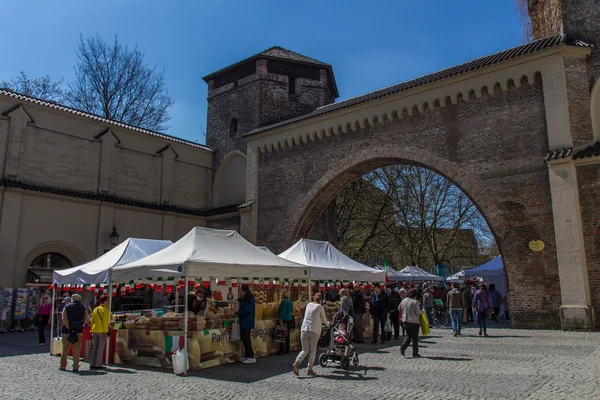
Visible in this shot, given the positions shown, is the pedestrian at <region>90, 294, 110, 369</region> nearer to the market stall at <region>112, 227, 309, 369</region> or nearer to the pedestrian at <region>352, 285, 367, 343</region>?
the market stall at <region>112, 227, 309, 369</region>

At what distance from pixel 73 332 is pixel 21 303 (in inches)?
419

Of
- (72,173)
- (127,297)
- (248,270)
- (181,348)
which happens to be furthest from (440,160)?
(72,173)

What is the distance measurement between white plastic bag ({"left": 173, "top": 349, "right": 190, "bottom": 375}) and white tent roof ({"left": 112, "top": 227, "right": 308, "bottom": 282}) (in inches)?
58.5

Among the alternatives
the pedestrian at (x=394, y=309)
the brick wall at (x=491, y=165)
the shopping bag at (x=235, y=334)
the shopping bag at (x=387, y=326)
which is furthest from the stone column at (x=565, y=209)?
the shopping bag at (x=235, y=334)

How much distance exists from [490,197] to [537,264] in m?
2.66

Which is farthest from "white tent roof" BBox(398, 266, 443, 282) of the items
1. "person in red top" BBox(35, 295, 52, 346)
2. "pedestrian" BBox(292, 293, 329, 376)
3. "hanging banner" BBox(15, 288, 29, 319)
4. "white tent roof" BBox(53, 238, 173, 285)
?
"hanging banner" BBox(15, 288, 29, 319)

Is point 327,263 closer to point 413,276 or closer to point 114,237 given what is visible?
point 413,276

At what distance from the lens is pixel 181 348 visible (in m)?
9.60

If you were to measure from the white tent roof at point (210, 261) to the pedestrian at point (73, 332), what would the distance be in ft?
3.75

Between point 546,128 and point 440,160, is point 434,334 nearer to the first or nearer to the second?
point 440,160

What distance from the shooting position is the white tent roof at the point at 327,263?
13516 millimetres

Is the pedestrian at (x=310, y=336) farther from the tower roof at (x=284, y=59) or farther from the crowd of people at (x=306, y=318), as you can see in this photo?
the tower roof at (x=284, y=59)

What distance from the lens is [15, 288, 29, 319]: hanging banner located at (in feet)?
60.7

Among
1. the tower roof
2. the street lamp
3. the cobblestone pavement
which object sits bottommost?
the cobblestone pavement
